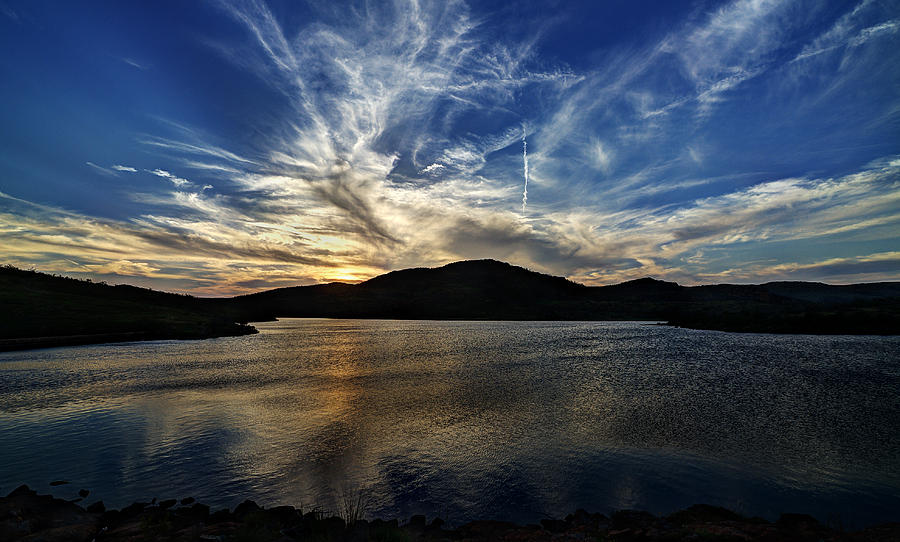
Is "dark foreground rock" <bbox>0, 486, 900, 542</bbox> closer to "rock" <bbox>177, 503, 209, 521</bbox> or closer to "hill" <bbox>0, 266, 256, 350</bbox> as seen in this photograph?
"rock" <bbox>177, 503, 209, 521</bbox>

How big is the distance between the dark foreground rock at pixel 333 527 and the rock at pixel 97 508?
0.03 m

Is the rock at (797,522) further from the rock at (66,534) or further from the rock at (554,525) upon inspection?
the rock at (66,534)

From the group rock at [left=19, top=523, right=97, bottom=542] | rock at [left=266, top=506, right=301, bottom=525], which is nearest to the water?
rock at [left=266, top=506, right=301, bottom=525]

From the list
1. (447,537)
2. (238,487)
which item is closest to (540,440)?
(447,537)

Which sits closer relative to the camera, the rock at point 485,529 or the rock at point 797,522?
the rock at point 797,522

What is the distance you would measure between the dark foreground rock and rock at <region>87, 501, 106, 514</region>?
0.03 m

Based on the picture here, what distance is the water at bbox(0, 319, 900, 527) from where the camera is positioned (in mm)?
13820

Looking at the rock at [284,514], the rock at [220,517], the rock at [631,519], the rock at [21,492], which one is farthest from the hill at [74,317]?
the rock at [631,519]

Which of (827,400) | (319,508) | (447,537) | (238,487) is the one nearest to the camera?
(447,537)

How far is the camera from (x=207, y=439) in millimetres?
19938

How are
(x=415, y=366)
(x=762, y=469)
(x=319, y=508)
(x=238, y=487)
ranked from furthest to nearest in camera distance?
(x=415, y=366), (x=762, y=469), (x=238, y=487), (x=319, y=508)

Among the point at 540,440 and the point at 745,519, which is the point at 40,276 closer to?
the point at 540,440

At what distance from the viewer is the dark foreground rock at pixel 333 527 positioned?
9.73m

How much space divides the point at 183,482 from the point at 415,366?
109ft
